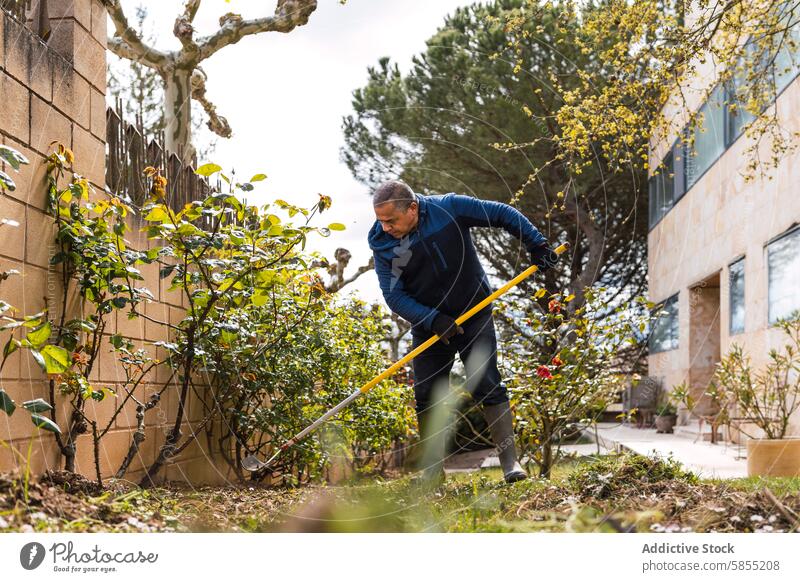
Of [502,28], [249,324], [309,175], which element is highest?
[502,28]

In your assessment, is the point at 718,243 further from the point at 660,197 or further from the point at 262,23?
the point at 262,23

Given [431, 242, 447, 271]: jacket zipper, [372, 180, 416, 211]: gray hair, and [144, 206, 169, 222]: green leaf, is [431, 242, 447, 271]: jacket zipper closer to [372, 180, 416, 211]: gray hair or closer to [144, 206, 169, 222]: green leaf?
[372, 180, 416, 211]: gray hair

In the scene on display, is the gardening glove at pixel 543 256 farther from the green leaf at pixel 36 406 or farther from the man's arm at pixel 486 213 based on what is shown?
the green leaf at pixel 36 406

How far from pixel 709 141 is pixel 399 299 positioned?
2.79 metres

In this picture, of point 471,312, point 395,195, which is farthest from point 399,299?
point 395,195

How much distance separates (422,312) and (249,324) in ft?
2.91

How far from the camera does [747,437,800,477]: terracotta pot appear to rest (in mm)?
3645

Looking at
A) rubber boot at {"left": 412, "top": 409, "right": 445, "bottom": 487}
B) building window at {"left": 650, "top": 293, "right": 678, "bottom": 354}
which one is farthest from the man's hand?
building window at {"left": 650, "top": 293, "right": 678, "bottom": 354}

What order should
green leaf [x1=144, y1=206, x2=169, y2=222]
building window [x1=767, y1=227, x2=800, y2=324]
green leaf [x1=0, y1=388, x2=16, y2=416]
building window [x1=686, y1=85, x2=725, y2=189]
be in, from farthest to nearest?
building window [x1=767, y1=227, x2=800, y2=324] < building window [x1=686, y1=85, x2=725, y2=189] < green leaf [x1=144, y1=206, x2=169, y2=222] < green leaf [x1=0, y1=388, x2=16, y2=416]

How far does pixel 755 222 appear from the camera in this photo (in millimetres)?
4402

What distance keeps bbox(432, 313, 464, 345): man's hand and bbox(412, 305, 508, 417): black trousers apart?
13 cm

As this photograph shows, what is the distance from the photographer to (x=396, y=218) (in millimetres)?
2832
